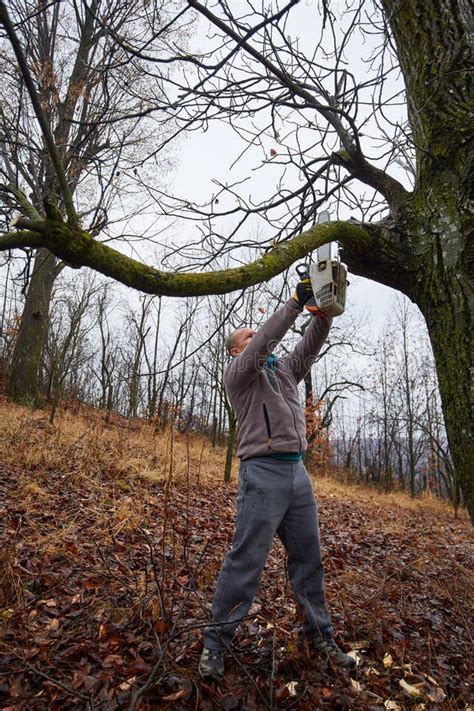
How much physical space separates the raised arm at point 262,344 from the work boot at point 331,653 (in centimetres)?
143

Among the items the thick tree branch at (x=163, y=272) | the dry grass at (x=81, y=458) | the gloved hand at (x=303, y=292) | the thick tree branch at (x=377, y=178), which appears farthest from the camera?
the dry grass at (x=81, y=458)

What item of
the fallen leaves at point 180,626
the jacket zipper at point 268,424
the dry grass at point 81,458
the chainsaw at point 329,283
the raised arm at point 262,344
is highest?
the chainsaw at point 329,283

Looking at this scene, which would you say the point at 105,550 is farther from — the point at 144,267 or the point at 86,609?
the point at 144,267

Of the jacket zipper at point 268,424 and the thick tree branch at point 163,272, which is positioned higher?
the thick tree branch at point 163,272

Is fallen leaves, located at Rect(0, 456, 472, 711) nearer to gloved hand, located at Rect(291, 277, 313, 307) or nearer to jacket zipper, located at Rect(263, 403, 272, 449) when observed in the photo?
jacket zipper, located at Rect(263, 403, 272, 449)

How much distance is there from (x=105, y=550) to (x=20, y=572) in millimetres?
763

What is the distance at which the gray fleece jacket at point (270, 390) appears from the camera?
7.05ft

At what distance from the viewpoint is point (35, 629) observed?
2.37m

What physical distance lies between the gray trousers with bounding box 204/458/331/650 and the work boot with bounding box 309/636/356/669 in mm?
50

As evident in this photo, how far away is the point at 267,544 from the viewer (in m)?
2.12

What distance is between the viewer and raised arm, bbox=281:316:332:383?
2383mm

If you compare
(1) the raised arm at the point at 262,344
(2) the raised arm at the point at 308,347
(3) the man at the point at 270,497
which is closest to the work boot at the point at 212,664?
(3) the man at the point at 270,497

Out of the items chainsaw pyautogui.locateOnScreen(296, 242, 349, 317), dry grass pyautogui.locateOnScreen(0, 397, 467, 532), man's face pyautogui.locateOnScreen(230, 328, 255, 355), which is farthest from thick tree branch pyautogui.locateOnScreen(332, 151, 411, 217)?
dry grass pyautogui.locateOnScreen(0, 397, 467, 532)

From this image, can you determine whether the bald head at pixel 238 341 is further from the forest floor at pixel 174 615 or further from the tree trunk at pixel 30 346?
the tree trunk at pixel 30 346
